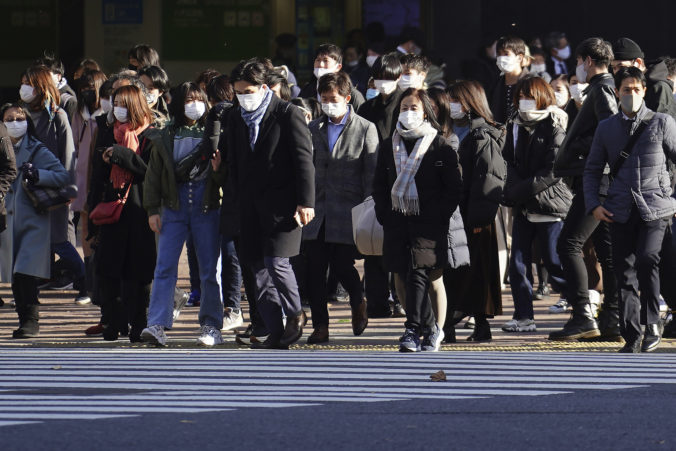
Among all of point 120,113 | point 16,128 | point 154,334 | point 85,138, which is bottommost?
point 154,334

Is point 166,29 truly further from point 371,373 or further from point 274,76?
point 371,373

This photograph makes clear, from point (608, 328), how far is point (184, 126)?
312 cm

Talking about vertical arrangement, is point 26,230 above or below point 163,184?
below

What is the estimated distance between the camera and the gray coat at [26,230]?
12.7 meters

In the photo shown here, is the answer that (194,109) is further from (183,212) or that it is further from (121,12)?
(121,12)

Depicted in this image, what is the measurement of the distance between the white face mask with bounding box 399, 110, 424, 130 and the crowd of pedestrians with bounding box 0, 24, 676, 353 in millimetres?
16

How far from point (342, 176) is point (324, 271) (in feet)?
2.15

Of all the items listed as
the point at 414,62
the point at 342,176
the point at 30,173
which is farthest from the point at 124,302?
the point at 414,62

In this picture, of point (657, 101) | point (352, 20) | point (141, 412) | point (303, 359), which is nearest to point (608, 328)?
point (657, 101)

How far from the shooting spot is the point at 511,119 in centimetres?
1261

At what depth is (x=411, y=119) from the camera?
11258 millimetres

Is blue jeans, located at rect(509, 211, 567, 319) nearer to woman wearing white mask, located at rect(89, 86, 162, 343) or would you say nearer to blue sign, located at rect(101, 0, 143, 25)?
woman wearing white mask, located at rect(89, 86, 162, 343)

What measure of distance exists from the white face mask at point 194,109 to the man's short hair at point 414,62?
6.22 ft

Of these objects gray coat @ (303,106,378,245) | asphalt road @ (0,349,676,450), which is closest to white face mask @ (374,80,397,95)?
gray coat @ (303,106,378,245)
